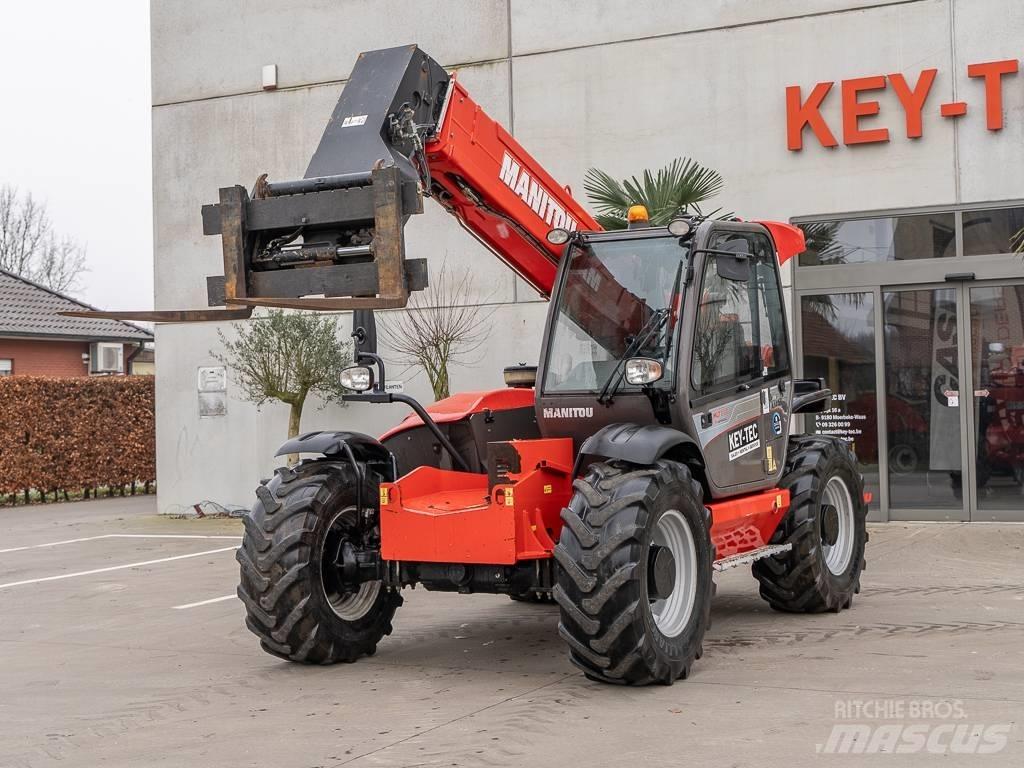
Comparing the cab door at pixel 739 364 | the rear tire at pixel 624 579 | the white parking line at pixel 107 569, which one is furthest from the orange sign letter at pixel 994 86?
the white parking line at pixel 107 569

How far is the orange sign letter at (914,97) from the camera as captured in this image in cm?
1376

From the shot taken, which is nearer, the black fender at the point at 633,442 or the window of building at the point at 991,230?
the black fender at the point at 633,442

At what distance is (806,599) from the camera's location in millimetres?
8531

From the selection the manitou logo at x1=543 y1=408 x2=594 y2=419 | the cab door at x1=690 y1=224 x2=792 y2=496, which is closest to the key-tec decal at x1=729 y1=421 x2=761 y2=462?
the cab door at x1=690 y1=224 x2=792 y2=496

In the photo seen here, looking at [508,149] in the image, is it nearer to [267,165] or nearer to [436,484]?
[436,484]

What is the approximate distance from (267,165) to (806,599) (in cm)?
1160

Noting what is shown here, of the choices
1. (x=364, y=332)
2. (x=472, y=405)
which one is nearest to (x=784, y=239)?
(x=472, y=405)

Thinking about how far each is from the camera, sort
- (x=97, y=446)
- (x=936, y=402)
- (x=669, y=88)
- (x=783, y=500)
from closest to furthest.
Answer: (x=783, y=500)
(x=936, y=402)
(x=669, y=88)
(x=97, y=446)

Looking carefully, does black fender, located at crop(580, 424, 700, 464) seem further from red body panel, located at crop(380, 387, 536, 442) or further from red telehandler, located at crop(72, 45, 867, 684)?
red body panel, located at crop(380, 387, 536, 442)

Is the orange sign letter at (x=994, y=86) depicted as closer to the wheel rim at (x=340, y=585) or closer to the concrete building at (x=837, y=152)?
the concrete building at (x=837, y=152)

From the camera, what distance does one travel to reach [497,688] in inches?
260

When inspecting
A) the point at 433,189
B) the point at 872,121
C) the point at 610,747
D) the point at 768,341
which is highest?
the point at 872,121

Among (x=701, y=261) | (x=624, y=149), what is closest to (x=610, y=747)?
(x=701, y=261)

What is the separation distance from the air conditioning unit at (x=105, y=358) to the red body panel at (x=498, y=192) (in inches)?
971
